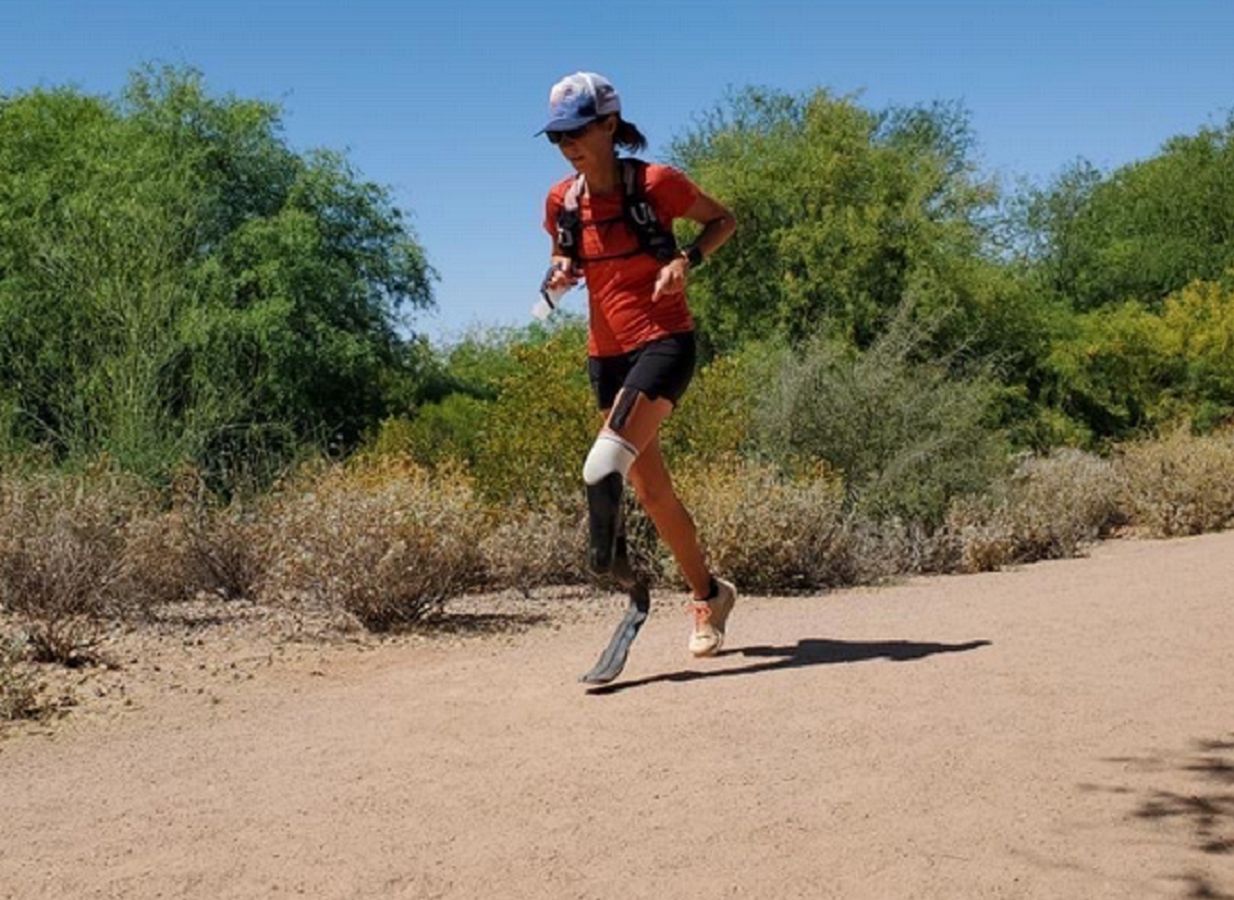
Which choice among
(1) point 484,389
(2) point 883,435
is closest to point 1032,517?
(2) point 883,435

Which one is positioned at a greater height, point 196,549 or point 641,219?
point 641,219

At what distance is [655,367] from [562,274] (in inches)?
23.1

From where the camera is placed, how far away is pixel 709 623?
6031 mm

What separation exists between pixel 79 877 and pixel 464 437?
1063 centimetres

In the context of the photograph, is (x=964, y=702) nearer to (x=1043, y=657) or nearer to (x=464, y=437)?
(x=1043, y=657)

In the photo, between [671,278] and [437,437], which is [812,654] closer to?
[671,278]

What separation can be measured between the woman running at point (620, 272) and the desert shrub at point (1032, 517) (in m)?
5.96

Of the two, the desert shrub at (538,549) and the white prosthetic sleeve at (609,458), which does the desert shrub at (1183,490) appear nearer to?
the desert shrub at (538,549)

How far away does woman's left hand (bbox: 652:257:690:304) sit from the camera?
210 inches

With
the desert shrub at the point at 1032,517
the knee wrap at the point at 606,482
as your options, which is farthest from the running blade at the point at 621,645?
the desert shrub at the point at 1032,517

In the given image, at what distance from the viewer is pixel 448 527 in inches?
311

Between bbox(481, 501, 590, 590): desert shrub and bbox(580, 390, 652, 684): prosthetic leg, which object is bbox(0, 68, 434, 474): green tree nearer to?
bbox(481, 501, 590, 590): desert shrub

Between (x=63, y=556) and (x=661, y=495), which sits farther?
(x=63, y=556)

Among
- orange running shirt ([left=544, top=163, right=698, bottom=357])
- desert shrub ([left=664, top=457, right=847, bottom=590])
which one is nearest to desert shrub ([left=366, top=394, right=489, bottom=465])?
desert shrub ([left=664, top=457, right=847, bottom=590])
